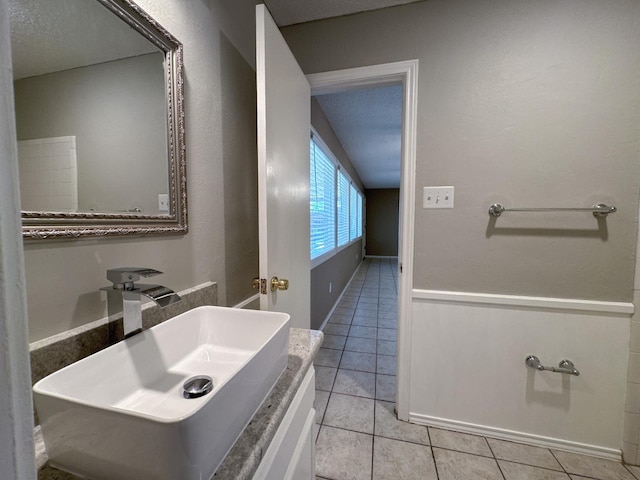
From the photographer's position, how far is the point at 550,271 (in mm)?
1301

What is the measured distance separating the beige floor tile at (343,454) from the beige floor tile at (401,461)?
0.14 feet

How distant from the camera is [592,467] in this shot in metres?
1.25

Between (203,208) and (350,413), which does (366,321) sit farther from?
(203,208)

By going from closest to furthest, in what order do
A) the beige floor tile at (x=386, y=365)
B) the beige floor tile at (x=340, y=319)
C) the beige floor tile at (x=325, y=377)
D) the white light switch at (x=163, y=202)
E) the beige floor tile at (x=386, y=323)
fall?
the white light switch at (x=163, y=202) < the beige floor tile at (x=325, y=377) < the beige floor tile at (x=386, y=365) < the beige floor tile at (x=386, y=323) < the beige floor tile at (x=340, y=319)

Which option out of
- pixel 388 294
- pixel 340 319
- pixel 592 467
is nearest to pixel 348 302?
pixel 340 319

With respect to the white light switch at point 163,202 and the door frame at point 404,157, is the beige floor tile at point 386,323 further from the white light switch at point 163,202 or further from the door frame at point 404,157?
the white light switch at point 163,202

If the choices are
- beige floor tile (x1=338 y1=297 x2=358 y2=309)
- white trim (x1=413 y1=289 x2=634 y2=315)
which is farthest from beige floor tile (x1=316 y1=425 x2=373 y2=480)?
beige floor tile (x1=338 y1=297 x2=358 y2=309)

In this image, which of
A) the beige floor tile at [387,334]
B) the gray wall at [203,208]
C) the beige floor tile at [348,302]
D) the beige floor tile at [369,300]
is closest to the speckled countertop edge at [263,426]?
the gray wall at [203,208]

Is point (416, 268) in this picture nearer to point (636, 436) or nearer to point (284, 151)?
point (284, 151)

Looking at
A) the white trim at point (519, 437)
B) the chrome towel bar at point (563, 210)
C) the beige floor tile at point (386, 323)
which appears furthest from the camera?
the beige floor tile at point (386, 323)

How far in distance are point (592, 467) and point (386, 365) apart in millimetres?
1147

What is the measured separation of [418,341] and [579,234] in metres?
0.94

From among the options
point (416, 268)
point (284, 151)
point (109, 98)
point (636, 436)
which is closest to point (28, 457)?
point (109, 98)

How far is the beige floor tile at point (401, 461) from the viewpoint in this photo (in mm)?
1205
